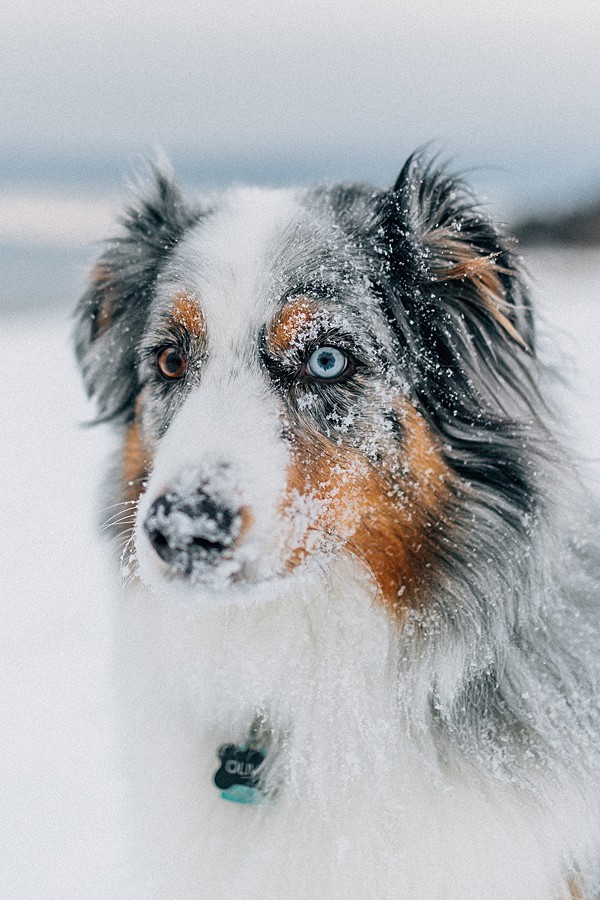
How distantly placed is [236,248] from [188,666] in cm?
124

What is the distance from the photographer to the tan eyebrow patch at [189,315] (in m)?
2.44

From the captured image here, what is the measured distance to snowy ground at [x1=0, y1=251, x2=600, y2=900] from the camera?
129 inches

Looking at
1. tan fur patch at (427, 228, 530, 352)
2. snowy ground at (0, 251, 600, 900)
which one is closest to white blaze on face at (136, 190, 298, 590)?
tan fur patch at (427, 228, 530, 352)

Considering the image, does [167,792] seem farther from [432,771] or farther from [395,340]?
[395,340]

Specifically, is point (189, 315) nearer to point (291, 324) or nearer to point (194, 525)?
point (291, 324)

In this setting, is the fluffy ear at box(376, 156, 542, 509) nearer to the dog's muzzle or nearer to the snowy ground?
the snowy ground

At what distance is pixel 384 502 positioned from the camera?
2330 mm

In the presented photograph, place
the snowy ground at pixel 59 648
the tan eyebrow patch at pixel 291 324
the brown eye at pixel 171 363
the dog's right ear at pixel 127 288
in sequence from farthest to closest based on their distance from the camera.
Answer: the snowy ground at pixel 59 648 < the dog's right ear at pixel 127 288 < the brown eye at pixel 171 363 < the tan eyebrow patch at pixel 291 324

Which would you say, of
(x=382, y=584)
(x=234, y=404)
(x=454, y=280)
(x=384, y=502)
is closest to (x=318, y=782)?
(x=382, y=584)

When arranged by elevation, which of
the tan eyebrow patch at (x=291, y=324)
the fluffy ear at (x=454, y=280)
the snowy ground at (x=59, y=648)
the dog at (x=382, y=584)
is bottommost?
the snowy ground at (x=59, y=648)

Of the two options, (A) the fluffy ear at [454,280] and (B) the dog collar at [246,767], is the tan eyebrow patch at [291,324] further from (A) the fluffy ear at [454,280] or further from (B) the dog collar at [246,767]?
(B) the dog collar at [246,767]

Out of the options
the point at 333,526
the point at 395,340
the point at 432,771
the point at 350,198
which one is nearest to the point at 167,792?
the point at 432,771

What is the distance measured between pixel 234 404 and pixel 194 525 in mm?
419

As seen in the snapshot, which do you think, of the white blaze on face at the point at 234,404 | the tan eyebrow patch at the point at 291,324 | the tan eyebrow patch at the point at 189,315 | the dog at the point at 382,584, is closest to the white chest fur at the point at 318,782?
the dog at the point at 382,584
